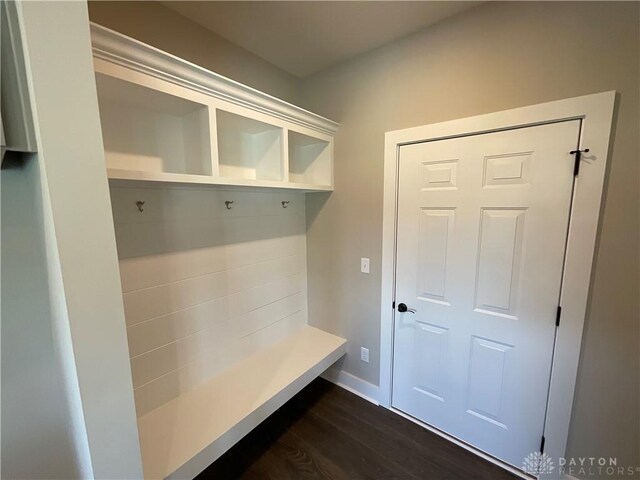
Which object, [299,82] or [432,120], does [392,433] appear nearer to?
[432,120]

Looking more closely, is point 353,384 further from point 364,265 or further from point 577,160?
point 577,160

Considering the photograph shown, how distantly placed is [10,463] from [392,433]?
6.35 ft

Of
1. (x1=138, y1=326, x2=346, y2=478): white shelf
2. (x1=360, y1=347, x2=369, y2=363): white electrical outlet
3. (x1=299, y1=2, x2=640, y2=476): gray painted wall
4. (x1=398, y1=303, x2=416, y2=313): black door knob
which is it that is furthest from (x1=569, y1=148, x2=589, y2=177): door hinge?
(x1=138, y1=326, x2=346, y2=478): white shelf

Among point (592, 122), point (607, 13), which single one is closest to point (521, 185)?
point (592, 122)

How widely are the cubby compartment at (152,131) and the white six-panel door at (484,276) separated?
1287 mm

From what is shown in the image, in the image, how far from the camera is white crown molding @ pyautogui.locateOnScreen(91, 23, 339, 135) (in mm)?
1016

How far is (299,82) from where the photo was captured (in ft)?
7.57

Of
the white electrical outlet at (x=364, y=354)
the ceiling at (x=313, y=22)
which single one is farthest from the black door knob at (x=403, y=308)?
the ceiling at (x=313, y=22)

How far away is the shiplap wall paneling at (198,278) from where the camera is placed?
1.45m

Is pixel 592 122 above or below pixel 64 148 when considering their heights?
above

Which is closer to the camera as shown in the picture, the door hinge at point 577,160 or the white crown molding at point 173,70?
the white crown molding at point 173,70

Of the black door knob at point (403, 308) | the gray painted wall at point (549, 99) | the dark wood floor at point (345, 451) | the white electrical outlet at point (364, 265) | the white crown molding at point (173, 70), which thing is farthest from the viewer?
the white electrical outlet at point (364, 265)

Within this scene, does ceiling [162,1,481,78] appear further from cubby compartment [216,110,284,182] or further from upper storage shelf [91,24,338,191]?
cubby compartment [216,110,284,182]

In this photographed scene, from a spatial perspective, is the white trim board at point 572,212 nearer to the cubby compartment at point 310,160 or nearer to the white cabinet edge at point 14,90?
the cubby compartment at point 310,160
